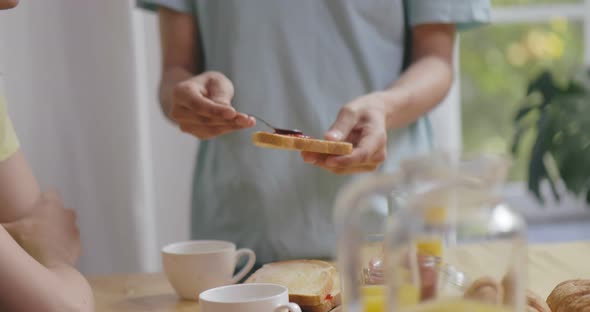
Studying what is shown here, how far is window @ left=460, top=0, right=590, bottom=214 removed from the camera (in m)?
2.93

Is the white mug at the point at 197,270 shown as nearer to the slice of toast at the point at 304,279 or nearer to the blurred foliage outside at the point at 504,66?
the slice of toast at the point at 304,279

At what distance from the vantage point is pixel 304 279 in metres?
0.90

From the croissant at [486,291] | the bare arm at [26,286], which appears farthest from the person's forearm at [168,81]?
the croissant at [486,291]

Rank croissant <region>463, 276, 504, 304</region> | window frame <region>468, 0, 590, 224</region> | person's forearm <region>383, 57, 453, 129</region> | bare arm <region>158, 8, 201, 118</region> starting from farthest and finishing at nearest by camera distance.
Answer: window frame <region>468, 0, 590, 224</region>, bare arm <region>158, 8, 201, 118</region>, person's forearm <region>383, 57, 453, 129</region>, croissant <region>463, 276, 504, 304</region>

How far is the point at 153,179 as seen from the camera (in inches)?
70.9

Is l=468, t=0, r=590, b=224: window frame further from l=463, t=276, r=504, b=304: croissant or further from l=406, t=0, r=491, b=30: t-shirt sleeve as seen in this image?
l=463, t=276, r=504, b=304: croissant

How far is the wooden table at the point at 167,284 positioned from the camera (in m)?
0.93

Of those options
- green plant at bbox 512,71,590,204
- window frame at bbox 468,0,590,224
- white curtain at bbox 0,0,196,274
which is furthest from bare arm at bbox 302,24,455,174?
window frame at bbox 468,0,590,224

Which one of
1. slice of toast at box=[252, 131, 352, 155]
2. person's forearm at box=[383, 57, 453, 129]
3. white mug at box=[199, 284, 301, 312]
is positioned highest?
person's forearm at box=[383, 57, 453, 129]

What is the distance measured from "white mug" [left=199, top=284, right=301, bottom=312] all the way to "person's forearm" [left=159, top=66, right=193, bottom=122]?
1.81ft

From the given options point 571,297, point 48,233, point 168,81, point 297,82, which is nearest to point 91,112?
point 168,81

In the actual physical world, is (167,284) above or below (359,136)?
below

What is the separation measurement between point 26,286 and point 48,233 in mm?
223

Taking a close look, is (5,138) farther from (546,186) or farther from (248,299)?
(546,186)
